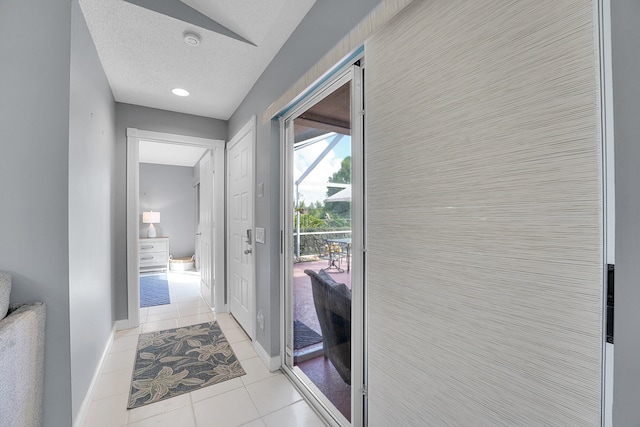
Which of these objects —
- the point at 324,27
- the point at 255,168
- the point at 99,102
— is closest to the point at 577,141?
the point at 324,27

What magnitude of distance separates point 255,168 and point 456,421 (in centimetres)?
219

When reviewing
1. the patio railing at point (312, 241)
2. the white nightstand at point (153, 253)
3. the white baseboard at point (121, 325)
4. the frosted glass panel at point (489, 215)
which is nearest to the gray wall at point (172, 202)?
the white nightstand at point (153, 253)

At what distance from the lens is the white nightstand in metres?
5.51

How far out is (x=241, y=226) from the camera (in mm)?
2889

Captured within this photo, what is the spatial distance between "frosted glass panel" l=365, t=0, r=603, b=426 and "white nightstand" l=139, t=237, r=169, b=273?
5.83m

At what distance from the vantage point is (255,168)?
2447 millimetres

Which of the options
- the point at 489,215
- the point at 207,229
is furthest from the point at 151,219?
the point at 489,215

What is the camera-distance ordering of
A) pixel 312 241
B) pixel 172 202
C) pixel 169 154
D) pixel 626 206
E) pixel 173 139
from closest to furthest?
pixel 626 206 < pixel 312 241 < pixel 173 139 < pixel 169 154 < pixel 172 202

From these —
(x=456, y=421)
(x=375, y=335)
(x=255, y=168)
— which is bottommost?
(x=456, y=421)

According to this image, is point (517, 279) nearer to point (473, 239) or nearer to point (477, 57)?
point (473, 239)

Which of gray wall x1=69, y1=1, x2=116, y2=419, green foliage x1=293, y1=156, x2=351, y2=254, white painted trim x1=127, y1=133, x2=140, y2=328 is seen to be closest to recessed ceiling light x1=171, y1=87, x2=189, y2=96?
gray wall x1=69, y1=1, x2=116, y2=419

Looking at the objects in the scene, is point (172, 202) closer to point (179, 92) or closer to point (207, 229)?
point (207, 229)

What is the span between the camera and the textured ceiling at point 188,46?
5.55 feet

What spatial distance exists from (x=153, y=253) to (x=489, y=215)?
633 cm
